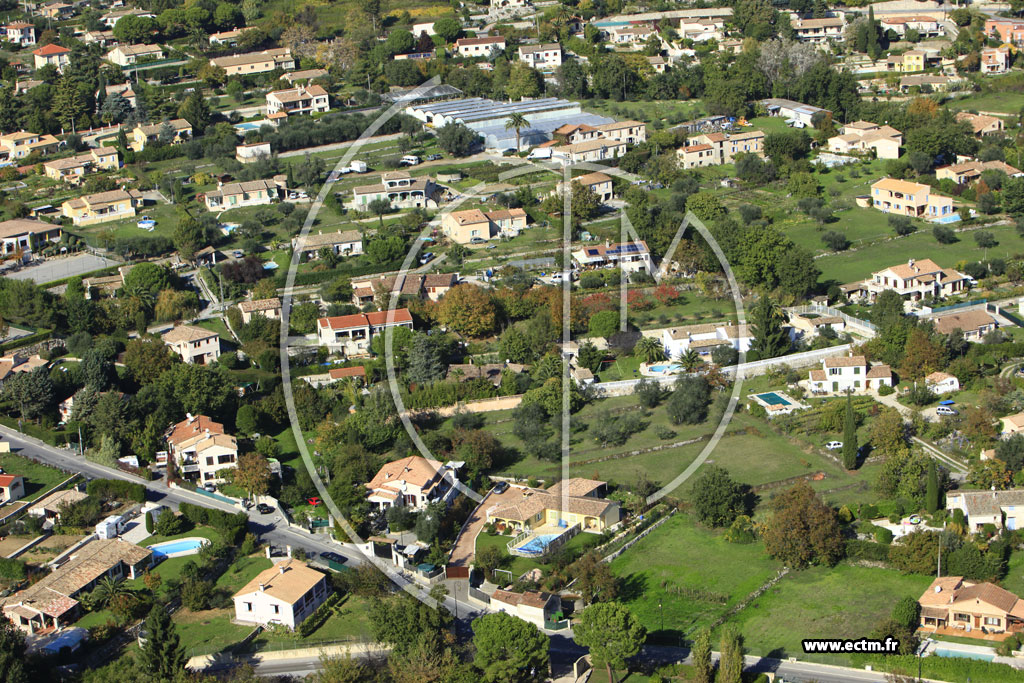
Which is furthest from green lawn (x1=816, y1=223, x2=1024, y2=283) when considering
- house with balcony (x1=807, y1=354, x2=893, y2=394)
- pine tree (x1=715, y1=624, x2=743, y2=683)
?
pine tree (x1=715, y1=624, x2=743, y2=683)

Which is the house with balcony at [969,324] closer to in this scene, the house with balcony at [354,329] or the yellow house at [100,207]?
the house with balcony at [354,329]

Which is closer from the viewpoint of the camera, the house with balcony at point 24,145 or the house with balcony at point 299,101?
the house with balcony at point 24,145

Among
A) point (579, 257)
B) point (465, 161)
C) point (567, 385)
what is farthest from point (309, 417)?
point (465, 161)

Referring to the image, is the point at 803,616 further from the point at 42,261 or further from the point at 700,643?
the point at 42,261

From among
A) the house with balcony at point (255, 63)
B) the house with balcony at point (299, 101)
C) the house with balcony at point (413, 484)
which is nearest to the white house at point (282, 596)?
the house with balcony at point (413, 484)

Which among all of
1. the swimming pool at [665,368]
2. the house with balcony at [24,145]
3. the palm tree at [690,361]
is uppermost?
the house with balcony at [24,145]

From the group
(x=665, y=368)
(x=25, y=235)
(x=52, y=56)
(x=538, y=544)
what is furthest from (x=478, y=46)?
(x=538, y=544)

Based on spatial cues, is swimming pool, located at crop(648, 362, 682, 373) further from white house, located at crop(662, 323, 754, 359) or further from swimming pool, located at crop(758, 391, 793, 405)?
swimming pool, located at crop(758, 391, 793, 405)
